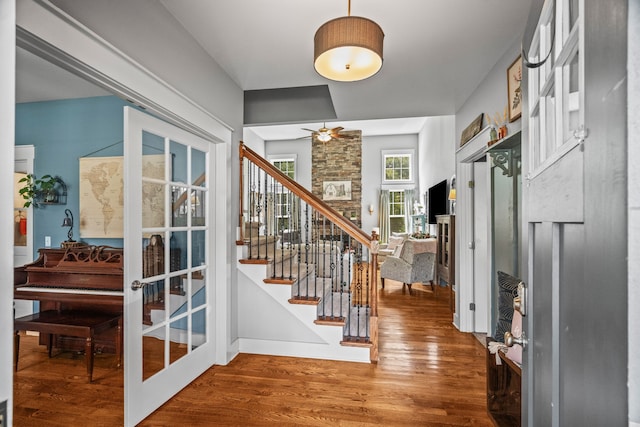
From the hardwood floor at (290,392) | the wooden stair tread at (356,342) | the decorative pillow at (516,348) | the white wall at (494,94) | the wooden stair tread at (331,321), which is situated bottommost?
the hardwood floor at (290,392)

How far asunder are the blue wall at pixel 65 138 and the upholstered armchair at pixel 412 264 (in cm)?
390

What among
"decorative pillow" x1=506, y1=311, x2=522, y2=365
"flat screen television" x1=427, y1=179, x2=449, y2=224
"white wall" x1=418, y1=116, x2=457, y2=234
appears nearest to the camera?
"decorative pillow" x1=506, y1=311, x2=522, y2=365

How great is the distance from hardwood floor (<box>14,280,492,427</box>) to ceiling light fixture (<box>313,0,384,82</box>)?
221 cm

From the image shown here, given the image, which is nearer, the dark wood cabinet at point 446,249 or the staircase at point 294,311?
the staircase at point 294,311

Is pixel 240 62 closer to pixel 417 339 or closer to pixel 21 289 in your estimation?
pixel 21 289

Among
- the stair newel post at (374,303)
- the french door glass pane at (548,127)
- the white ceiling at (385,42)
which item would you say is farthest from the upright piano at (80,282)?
the french door glass pane at (548,127)

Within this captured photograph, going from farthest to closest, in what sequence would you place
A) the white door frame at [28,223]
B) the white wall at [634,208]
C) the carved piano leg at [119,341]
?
1. the white door frame at [28,223]
2. the carved piano leg at [119,341]
3. the white wall at [634,208]

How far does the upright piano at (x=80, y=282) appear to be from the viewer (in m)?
2.74

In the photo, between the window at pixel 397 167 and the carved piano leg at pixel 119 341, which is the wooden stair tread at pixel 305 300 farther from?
the window at pixel 397 167

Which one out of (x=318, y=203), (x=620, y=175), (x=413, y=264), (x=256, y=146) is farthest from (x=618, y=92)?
(x=256, y=146)

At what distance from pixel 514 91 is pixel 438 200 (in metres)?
4.16

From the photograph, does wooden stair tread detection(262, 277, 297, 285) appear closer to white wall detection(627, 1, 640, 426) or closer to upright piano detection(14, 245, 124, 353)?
upright piano detection(14, 245, 124, 353)

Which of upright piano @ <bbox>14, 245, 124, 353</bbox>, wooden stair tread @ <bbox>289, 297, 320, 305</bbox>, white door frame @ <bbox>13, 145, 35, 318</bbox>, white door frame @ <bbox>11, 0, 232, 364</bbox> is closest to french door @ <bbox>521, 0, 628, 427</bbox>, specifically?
white door frame @ <bbox>11, 0, 232, 364</bbox>

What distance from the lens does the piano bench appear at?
251 centimetres
